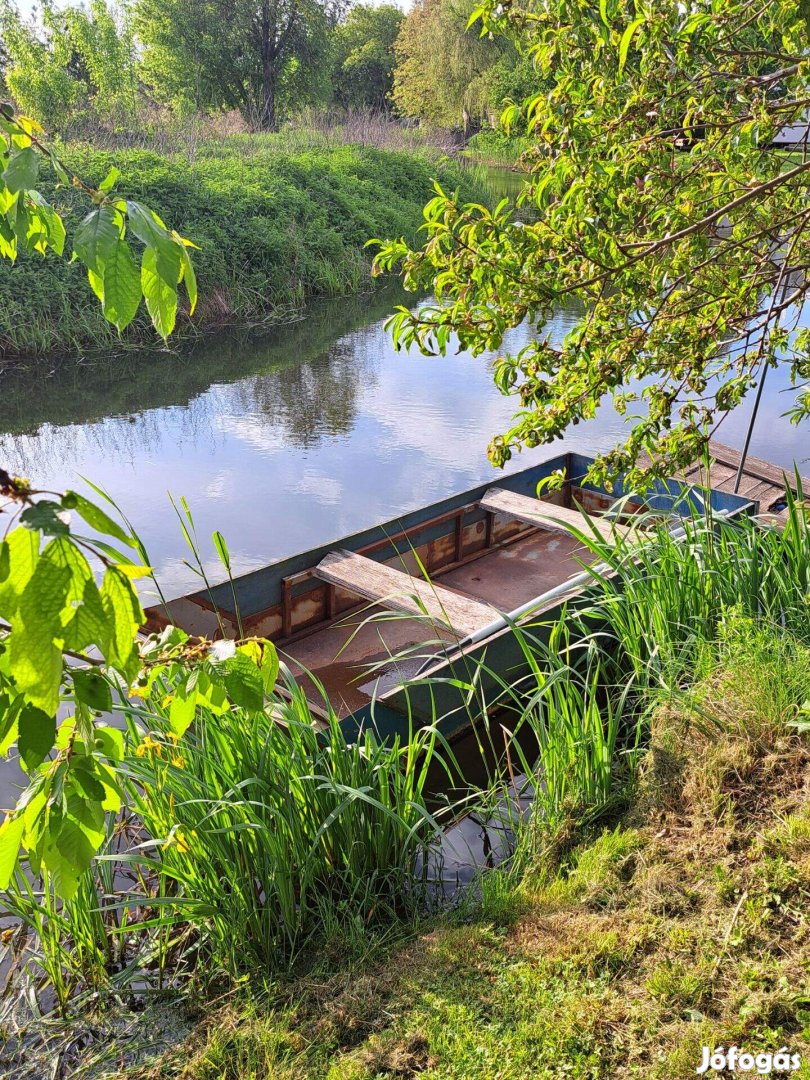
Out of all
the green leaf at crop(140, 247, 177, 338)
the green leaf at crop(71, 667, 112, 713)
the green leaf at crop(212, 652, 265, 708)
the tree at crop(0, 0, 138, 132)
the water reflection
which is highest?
the tree at crop(0, 0, 138, 132)

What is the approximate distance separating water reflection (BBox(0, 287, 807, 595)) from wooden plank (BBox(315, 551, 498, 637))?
Result: 173 cm

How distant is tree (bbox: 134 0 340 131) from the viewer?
101 ft

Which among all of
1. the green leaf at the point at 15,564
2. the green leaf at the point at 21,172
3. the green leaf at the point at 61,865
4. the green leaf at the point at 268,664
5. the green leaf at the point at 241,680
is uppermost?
the green leaf at the point at 21,172

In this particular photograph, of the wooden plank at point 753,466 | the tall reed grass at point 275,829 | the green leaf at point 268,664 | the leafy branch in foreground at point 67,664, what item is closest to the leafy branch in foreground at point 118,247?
the leafy branch in foreground at point 67,664

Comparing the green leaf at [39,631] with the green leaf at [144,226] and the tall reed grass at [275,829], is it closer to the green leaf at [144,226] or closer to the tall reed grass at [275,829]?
the green leaf at [144,226]

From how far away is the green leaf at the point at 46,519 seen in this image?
99 centimetres

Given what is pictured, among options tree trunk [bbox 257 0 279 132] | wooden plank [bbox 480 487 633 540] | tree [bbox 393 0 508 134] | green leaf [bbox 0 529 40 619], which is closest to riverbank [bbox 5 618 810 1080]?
green leaf [bbox 0 529 40 619]

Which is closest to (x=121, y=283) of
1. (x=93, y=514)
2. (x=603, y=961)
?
(x=93, y=514)

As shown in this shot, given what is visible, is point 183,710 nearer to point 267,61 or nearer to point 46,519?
point 46,519

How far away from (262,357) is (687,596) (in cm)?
1021

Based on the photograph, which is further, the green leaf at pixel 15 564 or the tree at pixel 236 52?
the tree at pixel 236 52

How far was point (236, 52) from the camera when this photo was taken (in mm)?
32000

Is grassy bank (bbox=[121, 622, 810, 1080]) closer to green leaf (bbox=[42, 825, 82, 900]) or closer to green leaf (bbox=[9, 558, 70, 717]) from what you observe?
green leaf (bbox=[42, 825, 82, 900])

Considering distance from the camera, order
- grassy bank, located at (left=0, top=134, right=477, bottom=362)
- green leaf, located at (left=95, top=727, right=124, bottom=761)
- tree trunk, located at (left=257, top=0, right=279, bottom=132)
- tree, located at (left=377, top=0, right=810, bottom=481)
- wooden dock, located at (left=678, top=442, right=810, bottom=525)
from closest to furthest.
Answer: green leaf, located at (left=95, top=727, right=124, bottom=761) → tree, located at (left=377, top=0, right=810, bottom=481) → wooden dock, located at (left=678, top=442, right=810, bottom=525) → grassy bank, located at (left=0, top=134, right=477, bottom=362) → tree trunk, located at (left=257, top=0, right=279, bottom=132)
